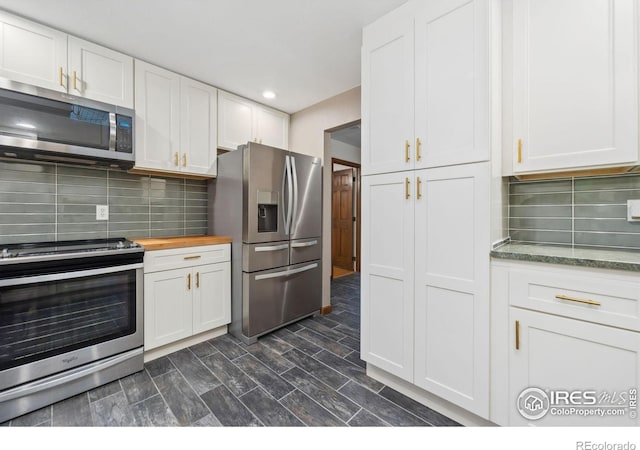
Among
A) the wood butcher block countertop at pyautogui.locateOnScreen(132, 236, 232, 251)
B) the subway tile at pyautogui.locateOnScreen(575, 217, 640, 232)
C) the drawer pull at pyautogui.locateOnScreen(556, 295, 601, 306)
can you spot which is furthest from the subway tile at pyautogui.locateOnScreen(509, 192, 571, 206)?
the wood butcher block countertop at pyautogui.locateOnScreen(132, 236, 232, 251)

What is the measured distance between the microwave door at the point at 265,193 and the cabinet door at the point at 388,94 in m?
→ 0.99

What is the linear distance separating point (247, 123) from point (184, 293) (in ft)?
6.27

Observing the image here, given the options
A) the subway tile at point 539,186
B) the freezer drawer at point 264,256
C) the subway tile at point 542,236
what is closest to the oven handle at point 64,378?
the freezer drawer at point 264,256

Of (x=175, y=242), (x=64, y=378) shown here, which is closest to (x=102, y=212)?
(x=175, y=242)

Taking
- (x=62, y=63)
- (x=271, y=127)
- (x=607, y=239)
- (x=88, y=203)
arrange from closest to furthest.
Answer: (x=607, y=239) < (x=62, y=63) < (x=88, y=203) < (x=271, y=127)

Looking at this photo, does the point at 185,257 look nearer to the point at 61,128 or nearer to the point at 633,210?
the point at 61,128

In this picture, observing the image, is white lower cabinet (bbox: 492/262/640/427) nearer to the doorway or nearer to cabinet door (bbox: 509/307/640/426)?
cabinet door (bbox: 509/307/640/426)

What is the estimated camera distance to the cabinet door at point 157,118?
2.24m

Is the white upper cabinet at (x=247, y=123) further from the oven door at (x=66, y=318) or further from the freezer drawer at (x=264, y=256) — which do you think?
the oven door at (x=66, y=318)

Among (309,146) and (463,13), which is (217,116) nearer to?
(309,146)

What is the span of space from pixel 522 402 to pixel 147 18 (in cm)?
313

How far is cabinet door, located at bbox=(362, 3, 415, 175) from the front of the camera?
1619 millimetres

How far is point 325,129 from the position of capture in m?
3.05

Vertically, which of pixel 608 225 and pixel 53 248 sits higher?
pixel 608 225
